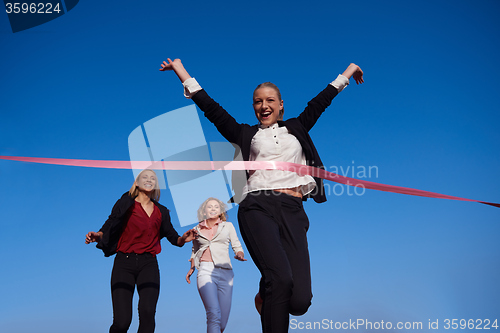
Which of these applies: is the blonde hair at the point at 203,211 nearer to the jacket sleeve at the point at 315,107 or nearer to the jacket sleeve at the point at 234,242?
the jacket sleeve at the point at 234,242

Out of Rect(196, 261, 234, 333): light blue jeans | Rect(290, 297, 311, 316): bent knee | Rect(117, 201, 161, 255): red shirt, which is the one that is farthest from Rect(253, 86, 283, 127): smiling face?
Rect(196, 261, 234, 333): light blue jeans

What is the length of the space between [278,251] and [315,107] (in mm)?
1580

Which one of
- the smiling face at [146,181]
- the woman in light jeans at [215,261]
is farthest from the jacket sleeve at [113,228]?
the woman in light jeans at [215,261]

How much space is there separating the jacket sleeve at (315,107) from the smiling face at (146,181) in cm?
271

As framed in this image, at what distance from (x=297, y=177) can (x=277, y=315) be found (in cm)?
121

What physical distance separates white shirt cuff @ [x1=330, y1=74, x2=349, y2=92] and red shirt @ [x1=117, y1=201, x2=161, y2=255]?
9.87 ft

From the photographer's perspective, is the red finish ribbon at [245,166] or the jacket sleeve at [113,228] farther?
the jacket sleeve at [113,228]

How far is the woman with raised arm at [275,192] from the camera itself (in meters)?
3.74

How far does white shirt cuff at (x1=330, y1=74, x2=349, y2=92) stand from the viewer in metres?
4.86

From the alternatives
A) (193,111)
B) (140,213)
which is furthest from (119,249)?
(193,111)

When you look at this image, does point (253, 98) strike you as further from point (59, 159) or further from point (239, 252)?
point (239, 252)

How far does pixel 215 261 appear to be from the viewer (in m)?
7.10

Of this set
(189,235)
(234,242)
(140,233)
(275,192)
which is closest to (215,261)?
(234,242)

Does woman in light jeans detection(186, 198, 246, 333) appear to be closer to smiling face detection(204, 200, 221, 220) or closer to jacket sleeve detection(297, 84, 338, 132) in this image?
smiling face detection(204, 200, 221, 220)
